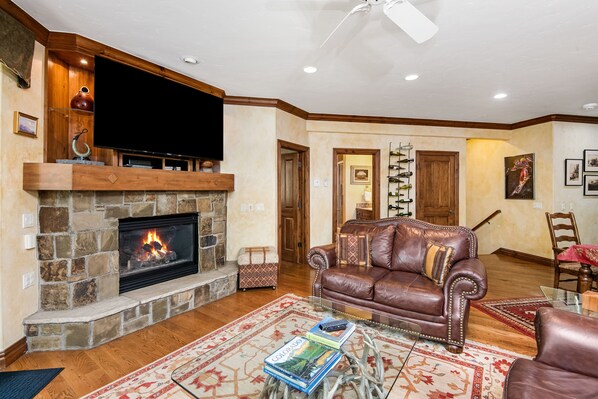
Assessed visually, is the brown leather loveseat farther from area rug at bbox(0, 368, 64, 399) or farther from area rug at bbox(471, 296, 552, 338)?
area rug at bbox(0, 368, 64, 399)

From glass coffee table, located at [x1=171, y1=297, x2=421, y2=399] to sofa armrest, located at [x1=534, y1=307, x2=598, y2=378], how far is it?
0.66 meters

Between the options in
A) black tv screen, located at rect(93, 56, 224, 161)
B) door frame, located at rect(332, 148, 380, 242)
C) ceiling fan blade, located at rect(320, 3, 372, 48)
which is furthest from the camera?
door frame, located at rect(332, 148, 380, 242)

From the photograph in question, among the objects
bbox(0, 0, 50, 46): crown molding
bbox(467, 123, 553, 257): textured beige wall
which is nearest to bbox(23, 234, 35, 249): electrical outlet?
bbox(0, 0, 50, 46): crown molding

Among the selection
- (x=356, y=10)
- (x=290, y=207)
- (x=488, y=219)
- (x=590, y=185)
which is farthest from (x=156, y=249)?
(x=590, y=185)

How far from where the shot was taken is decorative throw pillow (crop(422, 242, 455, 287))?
2578 millimetres

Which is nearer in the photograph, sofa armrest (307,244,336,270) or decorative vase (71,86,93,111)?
decorative vase (71,86,93,111)

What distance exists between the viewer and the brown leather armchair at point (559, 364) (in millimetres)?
1229

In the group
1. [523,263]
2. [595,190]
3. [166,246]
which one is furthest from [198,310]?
[595,190]

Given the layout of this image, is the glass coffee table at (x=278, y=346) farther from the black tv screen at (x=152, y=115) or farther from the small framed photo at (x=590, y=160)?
the small framed photo at (x=590, y=160)

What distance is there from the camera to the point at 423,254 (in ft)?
9.76

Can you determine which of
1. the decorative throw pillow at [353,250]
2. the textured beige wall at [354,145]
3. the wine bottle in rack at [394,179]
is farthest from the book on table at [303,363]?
the wine bottle in rack at [394,179]

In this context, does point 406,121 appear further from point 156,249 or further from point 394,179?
point 156,249

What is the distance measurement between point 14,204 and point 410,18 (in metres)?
3.20

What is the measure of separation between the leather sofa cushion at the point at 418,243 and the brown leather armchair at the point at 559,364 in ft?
4.16
